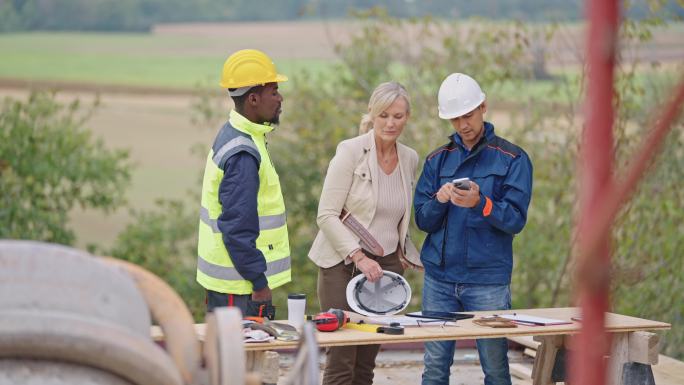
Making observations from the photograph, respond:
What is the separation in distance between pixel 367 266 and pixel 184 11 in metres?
11.7

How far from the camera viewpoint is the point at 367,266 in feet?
17.7

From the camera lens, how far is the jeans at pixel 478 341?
5.39 metres

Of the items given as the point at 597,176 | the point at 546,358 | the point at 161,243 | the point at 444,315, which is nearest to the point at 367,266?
the point at 444,315

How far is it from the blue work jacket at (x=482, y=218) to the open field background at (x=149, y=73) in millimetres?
7480

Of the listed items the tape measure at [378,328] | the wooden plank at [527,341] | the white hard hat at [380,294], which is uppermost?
the white hard hat at [380,294]

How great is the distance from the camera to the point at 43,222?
1130 centimetres

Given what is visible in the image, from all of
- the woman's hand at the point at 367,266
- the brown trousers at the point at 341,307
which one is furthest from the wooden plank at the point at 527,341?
the woman's hand at the point at 367,266

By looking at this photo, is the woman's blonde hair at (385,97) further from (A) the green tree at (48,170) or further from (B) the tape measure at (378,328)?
(A) the green tree at (48,170)

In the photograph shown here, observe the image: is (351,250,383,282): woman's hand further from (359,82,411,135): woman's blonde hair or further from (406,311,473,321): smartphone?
Result: (359,82,411,135): woman's blonde hair

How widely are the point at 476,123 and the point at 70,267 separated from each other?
292 centimetres

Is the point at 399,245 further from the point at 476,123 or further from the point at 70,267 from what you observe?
the point at 70,267

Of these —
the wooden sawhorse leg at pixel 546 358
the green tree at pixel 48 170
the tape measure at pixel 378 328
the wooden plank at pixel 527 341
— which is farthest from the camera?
the green tree at pixel 48 170

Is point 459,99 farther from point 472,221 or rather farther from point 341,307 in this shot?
point 341,307

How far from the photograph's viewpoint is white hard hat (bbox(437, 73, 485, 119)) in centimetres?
528
